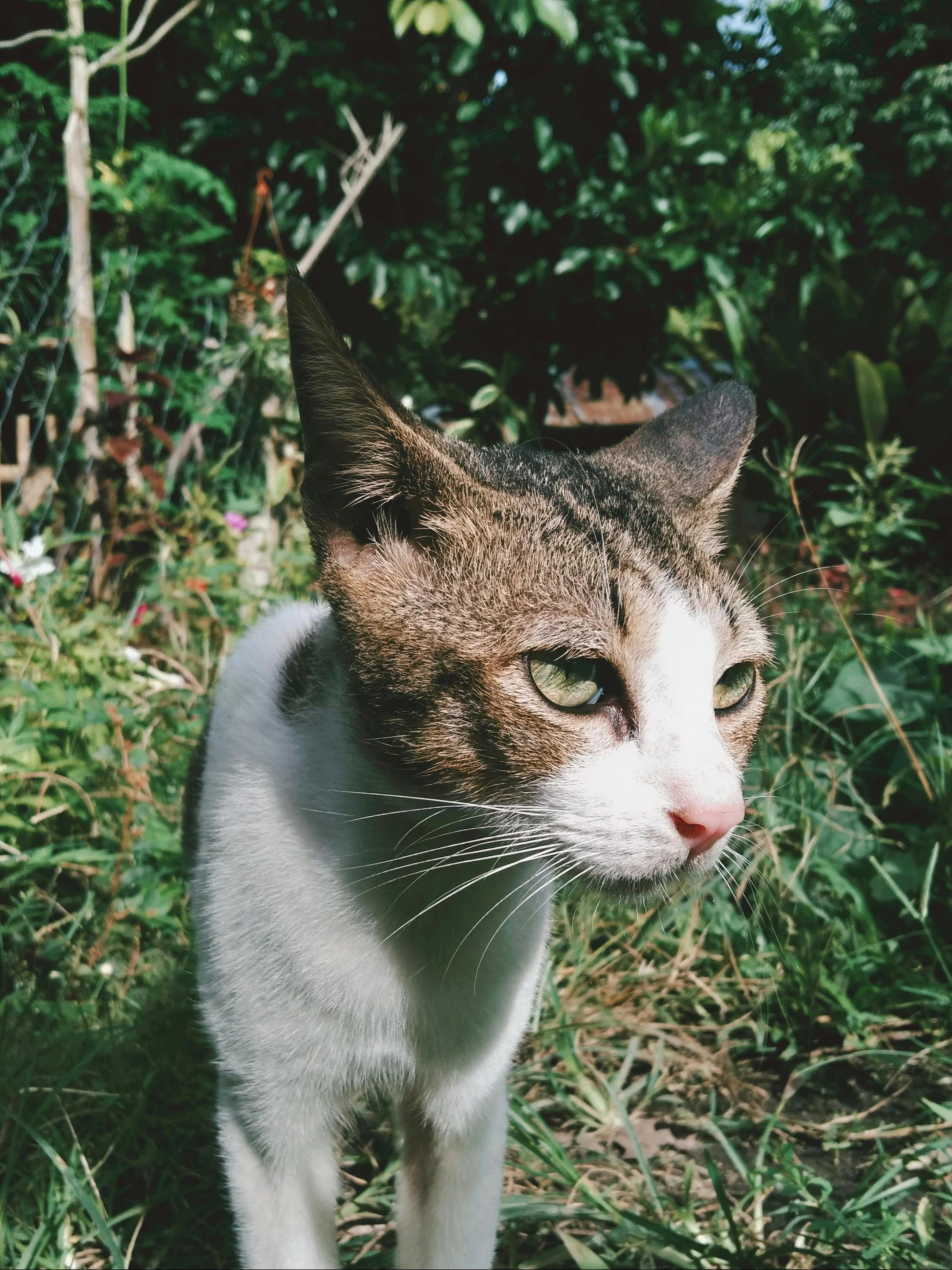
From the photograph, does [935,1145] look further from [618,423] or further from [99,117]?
[618,423]

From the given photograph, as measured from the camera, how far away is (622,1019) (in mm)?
2453

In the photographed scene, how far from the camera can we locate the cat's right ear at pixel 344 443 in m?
1.24

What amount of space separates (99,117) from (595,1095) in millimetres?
4160

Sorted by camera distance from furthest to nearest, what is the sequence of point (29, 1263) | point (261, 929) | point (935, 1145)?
point (935, 1145) → point (29, 1263) → point (261, 929)

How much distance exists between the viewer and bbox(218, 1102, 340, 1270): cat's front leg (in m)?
1.58

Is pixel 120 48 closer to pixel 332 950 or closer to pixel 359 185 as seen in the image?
pixel 359 185

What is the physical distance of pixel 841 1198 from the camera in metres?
1.95

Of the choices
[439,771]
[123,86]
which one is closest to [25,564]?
[123,86]

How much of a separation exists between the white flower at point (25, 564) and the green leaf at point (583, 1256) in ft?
7.99

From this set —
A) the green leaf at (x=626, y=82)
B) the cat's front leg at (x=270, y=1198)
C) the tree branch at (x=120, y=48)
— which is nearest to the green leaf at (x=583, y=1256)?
the cat's front leg at (x=270, y=1198)

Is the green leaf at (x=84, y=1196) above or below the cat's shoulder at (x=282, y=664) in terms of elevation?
below

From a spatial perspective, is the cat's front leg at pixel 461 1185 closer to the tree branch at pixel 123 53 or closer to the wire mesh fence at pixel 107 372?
the wire mesh fence at pixel 107 372

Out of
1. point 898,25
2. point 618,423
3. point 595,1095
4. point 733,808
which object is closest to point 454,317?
point 618,423

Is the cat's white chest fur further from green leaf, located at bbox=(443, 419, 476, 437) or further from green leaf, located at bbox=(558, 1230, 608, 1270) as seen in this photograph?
green leaf, located at bbox=(443, 419, 476, 437)
